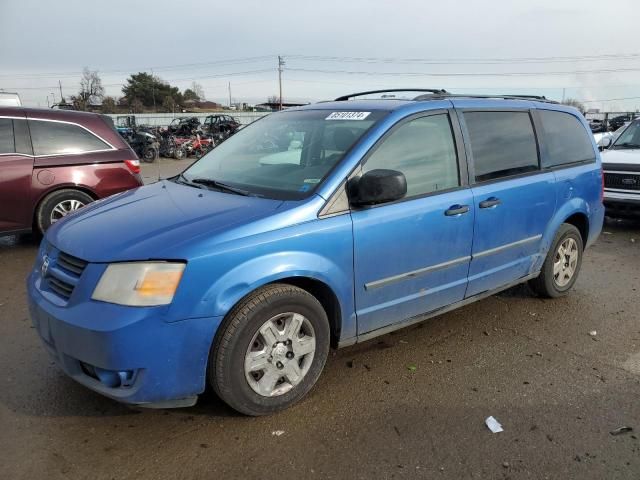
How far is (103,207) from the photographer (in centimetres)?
344

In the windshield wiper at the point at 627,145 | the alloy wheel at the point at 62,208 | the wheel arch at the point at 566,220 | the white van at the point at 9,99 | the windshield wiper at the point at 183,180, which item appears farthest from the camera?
the white van at the point at 9,99

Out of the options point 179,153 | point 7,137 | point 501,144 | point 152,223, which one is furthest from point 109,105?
point 152,223

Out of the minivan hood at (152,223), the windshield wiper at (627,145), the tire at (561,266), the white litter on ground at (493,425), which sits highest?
the minivan hood at (152,223)

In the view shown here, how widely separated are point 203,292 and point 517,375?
219 cm

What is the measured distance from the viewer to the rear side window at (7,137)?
636cm

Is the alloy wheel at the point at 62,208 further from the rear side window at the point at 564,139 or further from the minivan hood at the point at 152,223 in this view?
the rear side window at the point at 564,139

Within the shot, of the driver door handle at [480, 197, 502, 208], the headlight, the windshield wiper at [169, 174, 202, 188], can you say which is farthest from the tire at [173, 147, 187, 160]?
the headlight

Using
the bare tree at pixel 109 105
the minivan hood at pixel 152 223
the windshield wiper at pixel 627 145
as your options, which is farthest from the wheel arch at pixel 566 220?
the bare tree at pixel 109 105

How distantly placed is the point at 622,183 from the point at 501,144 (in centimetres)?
517

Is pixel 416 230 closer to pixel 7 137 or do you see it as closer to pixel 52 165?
pixel 52 165

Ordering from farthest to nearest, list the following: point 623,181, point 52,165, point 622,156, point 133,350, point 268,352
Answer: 1. point 622,156
2. point 623,181
3. point 52,165
4. point 268,352
5. point 133,350

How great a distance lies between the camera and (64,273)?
9.36ft

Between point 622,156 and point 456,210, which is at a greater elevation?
point 456,210

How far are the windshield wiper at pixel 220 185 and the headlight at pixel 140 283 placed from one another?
33.9 inches
